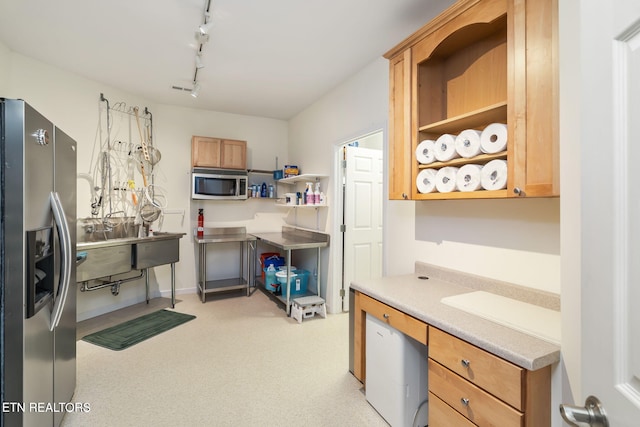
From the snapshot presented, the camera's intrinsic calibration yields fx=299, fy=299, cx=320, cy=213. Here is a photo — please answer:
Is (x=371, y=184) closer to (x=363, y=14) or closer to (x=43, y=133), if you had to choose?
(x=363, y=14)

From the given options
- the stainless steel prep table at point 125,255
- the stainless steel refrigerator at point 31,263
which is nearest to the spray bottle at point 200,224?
the stainless steel prep table at point 125,255

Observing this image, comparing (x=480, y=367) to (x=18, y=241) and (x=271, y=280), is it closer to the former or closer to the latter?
(x=18, y=241)

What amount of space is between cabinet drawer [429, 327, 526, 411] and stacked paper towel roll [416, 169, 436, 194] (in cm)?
86

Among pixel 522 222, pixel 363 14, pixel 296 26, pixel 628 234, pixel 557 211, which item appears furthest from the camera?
pixel 296 26

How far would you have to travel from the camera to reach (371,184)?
3.71m

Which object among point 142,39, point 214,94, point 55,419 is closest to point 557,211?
point 55,419

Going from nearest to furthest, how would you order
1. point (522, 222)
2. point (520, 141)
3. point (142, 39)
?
point (520, 141)
point (522, 222)
point (142, 39)

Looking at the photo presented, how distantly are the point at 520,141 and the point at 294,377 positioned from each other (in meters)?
2.16

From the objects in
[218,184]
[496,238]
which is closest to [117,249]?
[218,184]

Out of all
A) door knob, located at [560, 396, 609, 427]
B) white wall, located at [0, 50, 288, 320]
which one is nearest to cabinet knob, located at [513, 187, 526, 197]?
door knob, located at [560, 396, 609, 427]

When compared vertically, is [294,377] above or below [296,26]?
below

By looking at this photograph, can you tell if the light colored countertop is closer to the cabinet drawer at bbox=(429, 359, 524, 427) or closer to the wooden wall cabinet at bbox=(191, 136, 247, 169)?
the cabinet drawer at bbox=(429, 359, 524, 427)

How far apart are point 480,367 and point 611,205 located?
990 mm

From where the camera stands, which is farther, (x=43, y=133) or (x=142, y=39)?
(x=142, y=39)
